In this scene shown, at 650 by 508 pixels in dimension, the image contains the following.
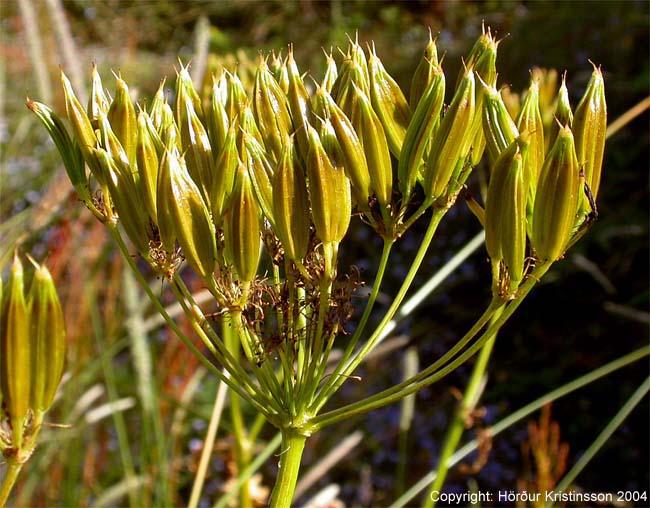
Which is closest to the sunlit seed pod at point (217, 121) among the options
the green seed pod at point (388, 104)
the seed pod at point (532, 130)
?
the green seed pod at point (388, 104)

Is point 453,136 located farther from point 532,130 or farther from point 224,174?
point 224,174

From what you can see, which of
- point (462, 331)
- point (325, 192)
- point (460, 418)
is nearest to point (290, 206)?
point (325, 192)

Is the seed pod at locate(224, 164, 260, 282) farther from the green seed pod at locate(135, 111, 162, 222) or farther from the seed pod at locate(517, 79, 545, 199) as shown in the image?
the seed pod at locate(517, 79, 545, 199)

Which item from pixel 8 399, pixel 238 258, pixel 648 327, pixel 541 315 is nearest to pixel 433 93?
pixel 238 258

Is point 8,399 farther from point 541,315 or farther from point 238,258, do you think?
point 541,315

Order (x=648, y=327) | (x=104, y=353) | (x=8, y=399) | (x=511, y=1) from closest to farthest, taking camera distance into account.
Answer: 1. (x=8, y=399)
2. (x=104, y=353)
3. (x=648, y=327)
4. (x=511, y=1)

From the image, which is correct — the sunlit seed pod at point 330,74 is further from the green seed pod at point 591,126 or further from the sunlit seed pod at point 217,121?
the green seed pod at point 591,126

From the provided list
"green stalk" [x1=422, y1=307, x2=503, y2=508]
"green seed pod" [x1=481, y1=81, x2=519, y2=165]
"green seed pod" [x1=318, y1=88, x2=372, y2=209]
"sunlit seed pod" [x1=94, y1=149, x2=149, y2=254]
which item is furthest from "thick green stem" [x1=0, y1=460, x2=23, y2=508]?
"green stalk" [x1=422, y1=307, x2=503, y2=508]
